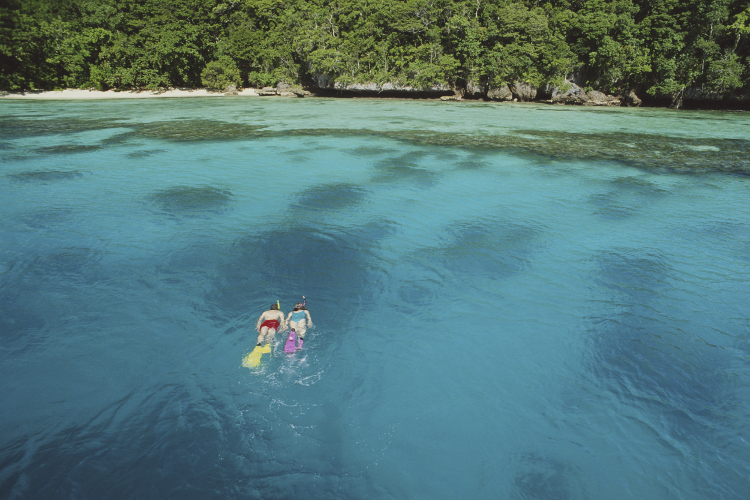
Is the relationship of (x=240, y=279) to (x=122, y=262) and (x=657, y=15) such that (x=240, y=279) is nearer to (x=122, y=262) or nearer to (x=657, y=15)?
(x=122, y=262)

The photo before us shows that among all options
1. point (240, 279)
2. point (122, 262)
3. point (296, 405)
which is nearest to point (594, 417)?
point (296, 405)

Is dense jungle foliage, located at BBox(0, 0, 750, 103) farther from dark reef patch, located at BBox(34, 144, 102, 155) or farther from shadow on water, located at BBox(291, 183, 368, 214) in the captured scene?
shadow on water, located at BBox(291, 183, 368, 214)

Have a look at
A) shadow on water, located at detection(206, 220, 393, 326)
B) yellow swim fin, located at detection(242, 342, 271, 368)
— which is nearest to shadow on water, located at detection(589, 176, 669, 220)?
shadow on water, located at detection(206, 220, 393, 326)

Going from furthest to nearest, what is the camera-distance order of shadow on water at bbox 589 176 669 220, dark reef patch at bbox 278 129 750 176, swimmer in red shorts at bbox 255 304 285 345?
1. dark reef patch at bbox 278 129 750 176
2. shadow on water at bbox 589 176 669 220
3. swimmer in red shorts at bbox 255 304 285 345

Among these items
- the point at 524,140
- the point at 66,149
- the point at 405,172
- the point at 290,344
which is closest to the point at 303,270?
the point at 290,344

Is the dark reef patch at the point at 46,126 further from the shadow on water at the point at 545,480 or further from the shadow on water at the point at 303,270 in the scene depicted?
the shadow on water at the point at 545,480

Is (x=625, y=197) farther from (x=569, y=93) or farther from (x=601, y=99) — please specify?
(x=601, y=99)
